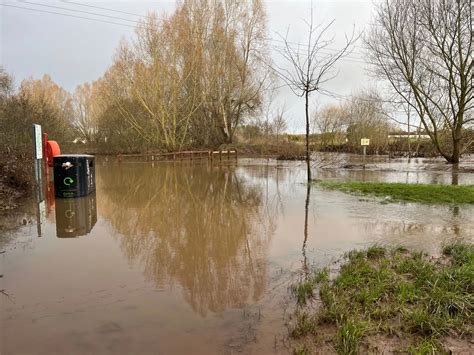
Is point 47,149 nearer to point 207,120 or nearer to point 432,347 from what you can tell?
point 432,347

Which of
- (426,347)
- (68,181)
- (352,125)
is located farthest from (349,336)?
(352,125)

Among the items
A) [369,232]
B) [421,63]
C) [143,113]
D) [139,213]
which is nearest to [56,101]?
[143,113]

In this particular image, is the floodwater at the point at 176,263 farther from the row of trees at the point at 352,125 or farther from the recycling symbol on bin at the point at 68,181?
the row of trees at the point at 352,125

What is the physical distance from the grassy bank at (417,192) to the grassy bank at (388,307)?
19.0ft

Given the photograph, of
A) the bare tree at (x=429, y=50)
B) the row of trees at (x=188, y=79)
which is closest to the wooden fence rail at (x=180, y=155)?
the row of trees at (x=188, y=79)

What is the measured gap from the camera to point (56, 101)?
56188mm

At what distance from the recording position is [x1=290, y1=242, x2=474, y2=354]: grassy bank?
9.80 feet

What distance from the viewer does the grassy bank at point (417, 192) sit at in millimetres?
9977

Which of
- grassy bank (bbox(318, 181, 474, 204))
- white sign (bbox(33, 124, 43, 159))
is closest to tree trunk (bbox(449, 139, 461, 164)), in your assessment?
grassy bank (bbox(318, 181, 474, 204))

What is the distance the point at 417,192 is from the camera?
11.0 metres

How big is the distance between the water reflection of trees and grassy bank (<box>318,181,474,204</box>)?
3431 millimetres

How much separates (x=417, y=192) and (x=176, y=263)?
342 inches

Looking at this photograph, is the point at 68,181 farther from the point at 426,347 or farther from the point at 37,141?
the point at 426,347

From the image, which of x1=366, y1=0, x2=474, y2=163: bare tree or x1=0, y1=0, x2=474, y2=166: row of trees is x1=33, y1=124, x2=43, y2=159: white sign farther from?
x1=366, y1=0, x2=474, y2=163: bare tree
